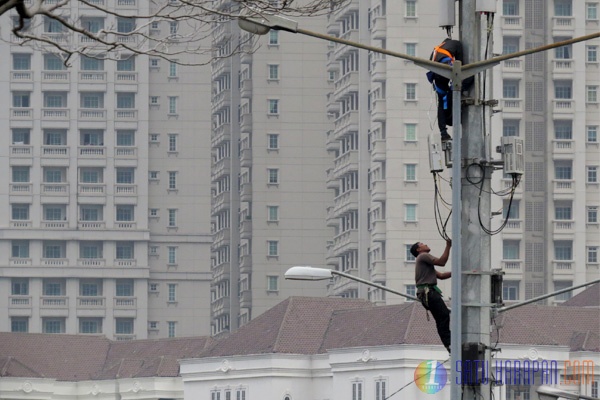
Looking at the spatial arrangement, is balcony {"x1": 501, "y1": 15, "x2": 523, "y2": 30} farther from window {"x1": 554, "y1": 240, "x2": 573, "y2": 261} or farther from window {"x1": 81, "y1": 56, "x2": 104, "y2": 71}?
window {"x1": 81, "y1": 56, "x2": 104, "y2": 71}

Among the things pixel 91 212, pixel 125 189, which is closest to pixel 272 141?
pixel 125 189

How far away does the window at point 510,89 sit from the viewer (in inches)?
5684

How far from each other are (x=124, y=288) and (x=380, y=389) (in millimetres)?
54499

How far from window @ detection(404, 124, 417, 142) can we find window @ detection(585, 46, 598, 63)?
39.7 ft

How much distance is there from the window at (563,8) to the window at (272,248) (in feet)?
108

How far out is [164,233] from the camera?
587 feet

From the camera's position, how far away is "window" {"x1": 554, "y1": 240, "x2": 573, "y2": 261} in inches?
5684

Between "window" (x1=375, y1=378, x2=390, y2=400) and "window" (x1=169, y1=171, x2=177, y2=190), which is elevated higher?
"window" (x1=169, y1=171, x2=177, y2=190)

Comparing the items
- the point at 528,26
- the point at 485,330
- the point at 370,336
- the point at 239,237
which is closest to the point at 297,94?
the point at 239,237

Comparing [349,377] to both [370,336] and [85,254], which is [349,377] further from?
[85,254]

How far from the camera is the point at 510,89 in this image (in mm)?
144625

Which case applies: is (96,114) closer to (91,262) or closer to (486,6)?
(91,262)

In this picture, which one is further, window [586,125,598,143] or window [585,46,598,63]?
window [586,125,598,143]

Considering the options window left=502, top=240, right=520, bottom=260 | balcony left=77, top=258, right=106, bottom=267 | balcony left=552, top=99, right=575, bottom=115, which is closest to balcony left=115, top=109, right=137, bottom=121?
balcony left=77, top=258, right=106, bottom=267
